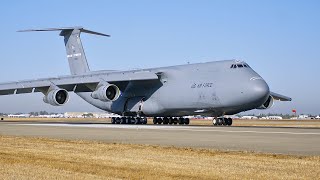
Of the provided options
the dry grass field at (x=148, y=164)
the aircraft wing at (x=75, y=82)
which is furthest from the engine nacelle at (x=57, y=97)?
the dry grass field at (x=148, y=164)

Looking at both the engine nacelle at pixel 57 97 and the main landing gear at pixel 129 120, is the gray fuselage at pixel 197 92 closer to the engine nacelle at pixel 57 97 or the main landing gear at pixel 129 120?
the main landing gear at pixel 129 120

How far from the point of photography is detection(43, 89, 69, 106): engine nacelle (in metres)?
37.2

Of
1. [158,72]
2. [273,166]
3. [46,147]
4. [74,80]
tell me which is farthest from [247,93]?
[273,166]

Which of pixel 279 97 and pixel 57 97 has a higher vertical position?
pixel 279 97

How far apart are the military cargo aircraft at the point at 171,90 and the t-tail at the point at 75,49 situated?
3.33 metres

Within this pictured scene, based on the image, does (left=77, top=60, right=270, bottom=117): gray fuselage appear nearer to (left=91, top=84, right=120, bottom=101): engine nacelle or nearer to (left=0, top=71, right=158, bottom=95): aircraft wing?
(left=0, top=71, right=158, bottom=95): aircraft wing

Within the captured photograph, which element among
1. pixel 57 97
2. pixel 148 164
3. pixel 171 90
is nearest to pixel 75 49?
pixel 57 97

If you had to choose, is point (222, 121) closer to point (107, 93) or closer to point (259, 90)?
point (259, 90)

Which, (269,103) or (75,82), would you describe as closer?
(269,103)

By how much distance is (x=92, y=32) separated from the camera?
49.7m

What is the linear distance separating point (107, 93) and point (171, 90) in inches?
200

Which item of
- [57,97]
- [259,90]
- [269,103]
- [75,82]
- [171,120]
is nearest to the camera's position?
[259,90]

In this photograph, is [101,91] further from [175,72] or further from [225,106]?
[225,106]

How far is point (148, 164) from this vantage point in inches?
420
